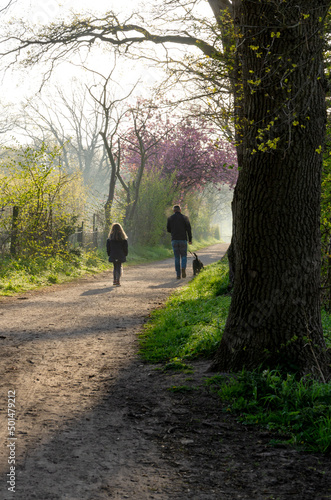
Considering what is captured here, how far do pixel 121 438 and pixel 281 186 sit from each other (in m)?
2.67

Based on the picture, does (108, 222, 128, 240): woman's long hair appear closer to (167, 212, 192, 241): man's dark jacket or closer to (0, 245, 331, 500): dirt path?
(167, 212, 192, 241): man's dark jacket

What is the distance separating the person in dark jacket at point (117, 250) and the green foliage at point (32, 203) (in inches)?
83.1

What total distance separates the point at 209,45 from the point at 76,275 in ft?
25.6

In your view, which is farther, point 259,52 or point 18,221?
point 18,221

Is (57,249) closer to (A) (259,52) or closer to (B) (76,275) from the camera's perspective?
(B) (76,275)

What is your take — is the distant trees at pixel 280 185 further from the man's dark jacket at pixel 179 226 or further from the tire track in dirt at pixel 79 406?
the man's dark jacket at pixel 179 226

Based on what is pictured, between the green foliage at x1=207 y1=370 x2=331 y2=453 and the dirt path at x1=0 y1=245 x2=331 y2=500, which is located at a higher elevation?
the green foliage at x1=207 y1=370 x2=331 y2=453

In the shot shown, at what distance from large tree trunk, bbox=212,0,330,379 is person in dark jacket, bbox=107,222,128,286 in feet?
27.1

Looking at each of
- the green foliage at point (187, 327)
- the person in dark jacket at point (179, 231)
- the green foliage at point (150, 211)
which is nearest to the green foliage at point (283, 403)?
the green foliage at point (187, 327)

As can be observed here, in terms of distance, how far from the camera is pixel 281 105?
412 centimetres

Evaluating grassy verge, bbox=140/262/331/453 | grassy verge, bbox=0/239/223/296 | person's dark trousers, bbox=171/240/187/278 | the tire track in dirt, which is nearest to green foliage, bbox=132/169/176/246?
grassy verge, bbox=0/239/223/296

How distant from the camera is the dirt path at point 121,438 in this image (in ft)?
9.05

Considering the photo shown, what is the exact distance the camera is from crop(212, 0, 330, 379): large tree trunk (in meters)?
4.19

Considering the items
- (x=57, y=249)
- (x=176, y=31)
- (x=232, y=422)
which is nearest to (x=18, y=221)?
(x=57, y=249)
